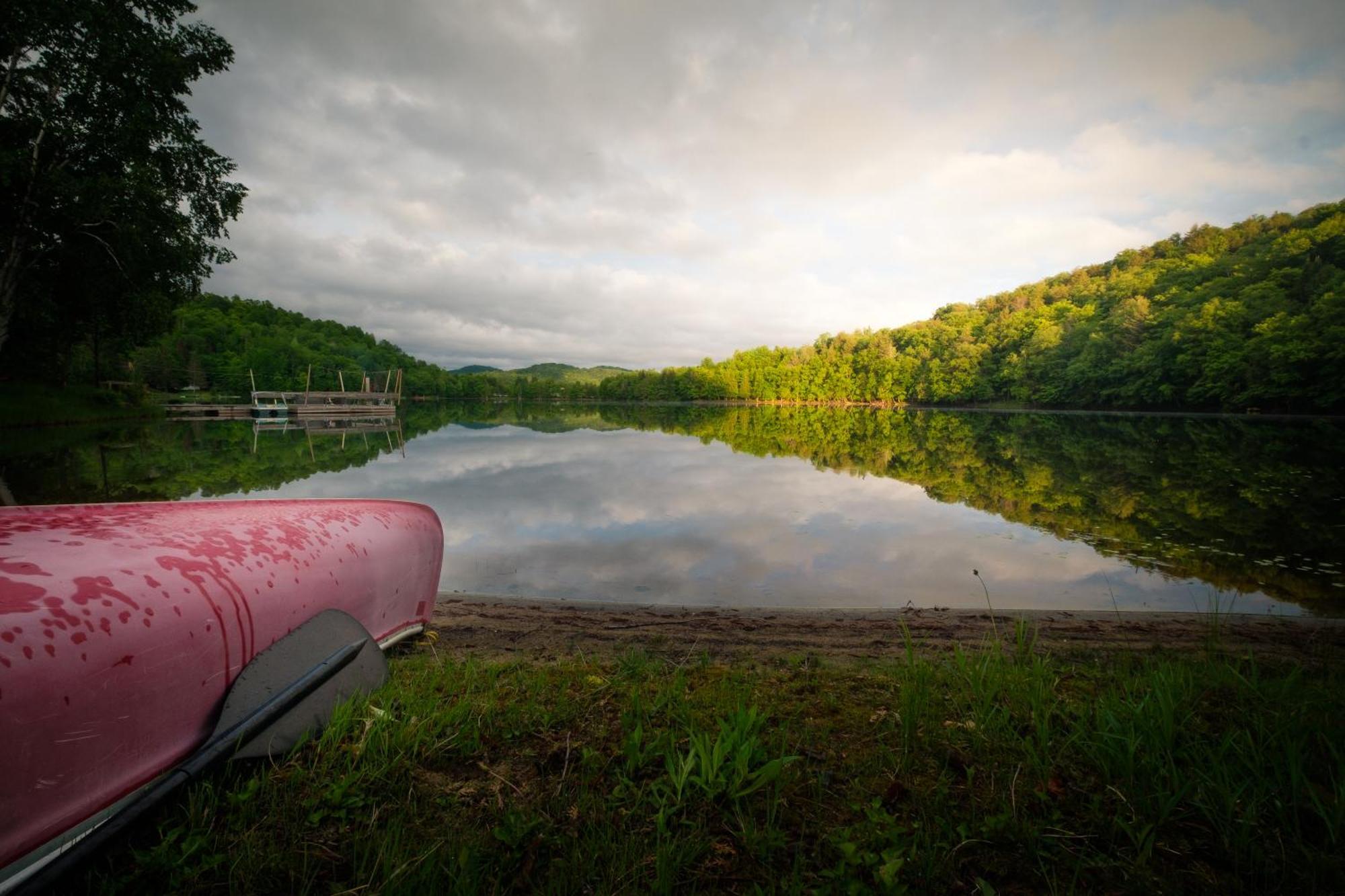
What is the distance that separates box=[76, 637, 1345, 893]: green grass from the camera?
1553mm

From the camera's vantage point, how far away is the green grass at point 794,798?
5.09 ft

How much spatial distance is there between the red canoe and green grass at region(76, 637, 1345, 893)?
307 millimetres

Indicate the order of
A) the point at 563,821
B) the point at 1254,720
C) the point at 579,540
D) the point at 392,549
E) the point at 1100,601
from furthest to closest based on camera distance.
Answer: the point at 579,540
the point at 1100,601
the point at 392,549
the point at 1254,720
the point at 563,821

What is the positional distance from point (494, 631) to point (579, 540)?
13.4 ft

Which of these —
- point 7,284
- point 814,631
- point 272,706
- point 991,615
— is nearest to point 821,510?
point 814,631

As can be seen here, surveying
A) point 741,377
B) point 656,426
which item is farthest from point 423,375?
point 656,426

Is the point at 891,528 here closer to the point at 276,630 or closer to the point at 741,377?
the point at 276,630

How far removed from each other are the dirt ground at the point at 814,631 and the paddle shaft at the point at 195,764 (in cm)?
172

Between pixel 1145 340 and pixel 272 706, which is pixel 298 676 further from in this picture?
pixel 1145 340

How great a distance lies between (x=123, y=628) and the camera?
1.98 metres

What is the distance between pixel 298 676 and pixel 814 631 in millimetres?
4161

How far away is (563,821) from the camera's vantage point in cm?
181

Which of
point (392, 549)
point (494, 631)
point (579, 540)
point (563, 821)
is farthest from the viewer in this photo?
point (579, 540)

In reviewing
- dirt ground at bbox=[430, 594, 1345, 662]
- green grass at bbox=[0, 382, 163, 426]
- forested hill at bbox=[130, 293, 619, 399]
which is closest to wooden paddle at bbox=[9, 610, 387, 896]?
dirt ground at bbox=[430, 594, 1345, 662]
